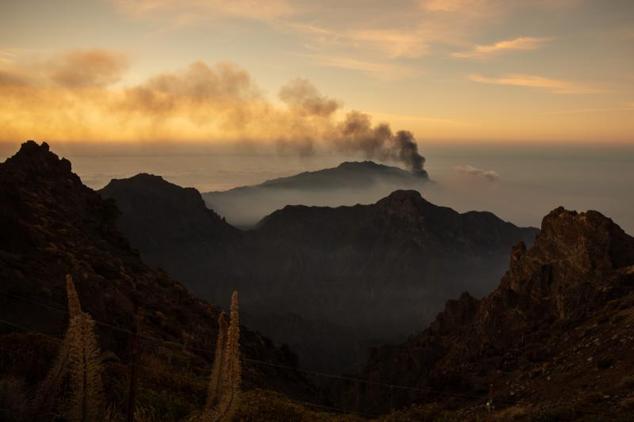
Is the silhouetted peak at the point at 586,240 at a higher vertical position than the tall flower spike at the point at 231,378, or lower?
higher

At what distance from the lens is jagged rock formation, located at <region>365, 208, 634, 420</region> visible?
29.0 m

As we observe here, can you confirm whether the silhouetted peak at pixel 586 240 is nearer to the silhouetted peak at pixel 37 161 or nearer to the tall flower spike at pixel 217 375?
the tall flower spike at pixel 217 375

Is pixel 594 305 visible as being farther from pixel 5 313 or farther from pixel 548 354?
pixel 5 313

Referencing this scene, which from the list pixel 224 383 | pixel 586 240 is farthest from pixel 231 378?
pixel 586 240

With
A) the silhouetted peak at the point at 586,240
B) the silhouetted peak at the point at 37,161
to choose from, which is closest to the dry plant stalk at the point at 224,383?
the silhouetted peak at the point at 586,240

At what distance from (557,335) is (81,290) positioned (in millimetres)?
47317

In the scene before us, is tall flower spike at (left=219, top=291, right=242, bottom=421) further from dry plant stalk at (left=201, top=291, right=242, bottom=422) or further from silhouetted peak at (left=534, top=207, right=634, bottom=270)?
silhouetted peak at (left=534, top=207, right=634, bottom=270)

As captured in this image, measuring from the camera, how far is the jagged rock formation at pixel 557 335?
2905 centimetres

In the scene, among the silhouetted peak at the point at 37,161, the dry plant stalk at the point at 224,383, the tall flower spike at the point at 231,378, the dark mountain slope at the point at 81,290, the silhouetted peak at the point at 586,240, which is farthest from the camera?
the silhouetted peak at the point at 37,161

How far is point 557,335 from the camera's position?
182ft

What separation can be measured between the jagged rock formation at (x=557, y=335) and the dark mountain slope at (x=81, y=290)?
1796 cm

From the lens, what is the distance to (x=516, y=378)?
4434 cm

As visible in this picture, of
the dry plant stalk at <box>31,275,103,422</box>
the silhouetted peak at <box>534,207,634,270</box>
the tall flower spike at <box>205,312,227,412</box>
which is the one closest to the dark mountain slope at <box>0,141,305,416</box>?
the dry plant stalk at <box>31,275,103,422</box>

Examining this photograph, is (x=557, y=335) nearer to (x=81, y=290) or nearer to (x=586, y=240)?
(x=586, y=240)
